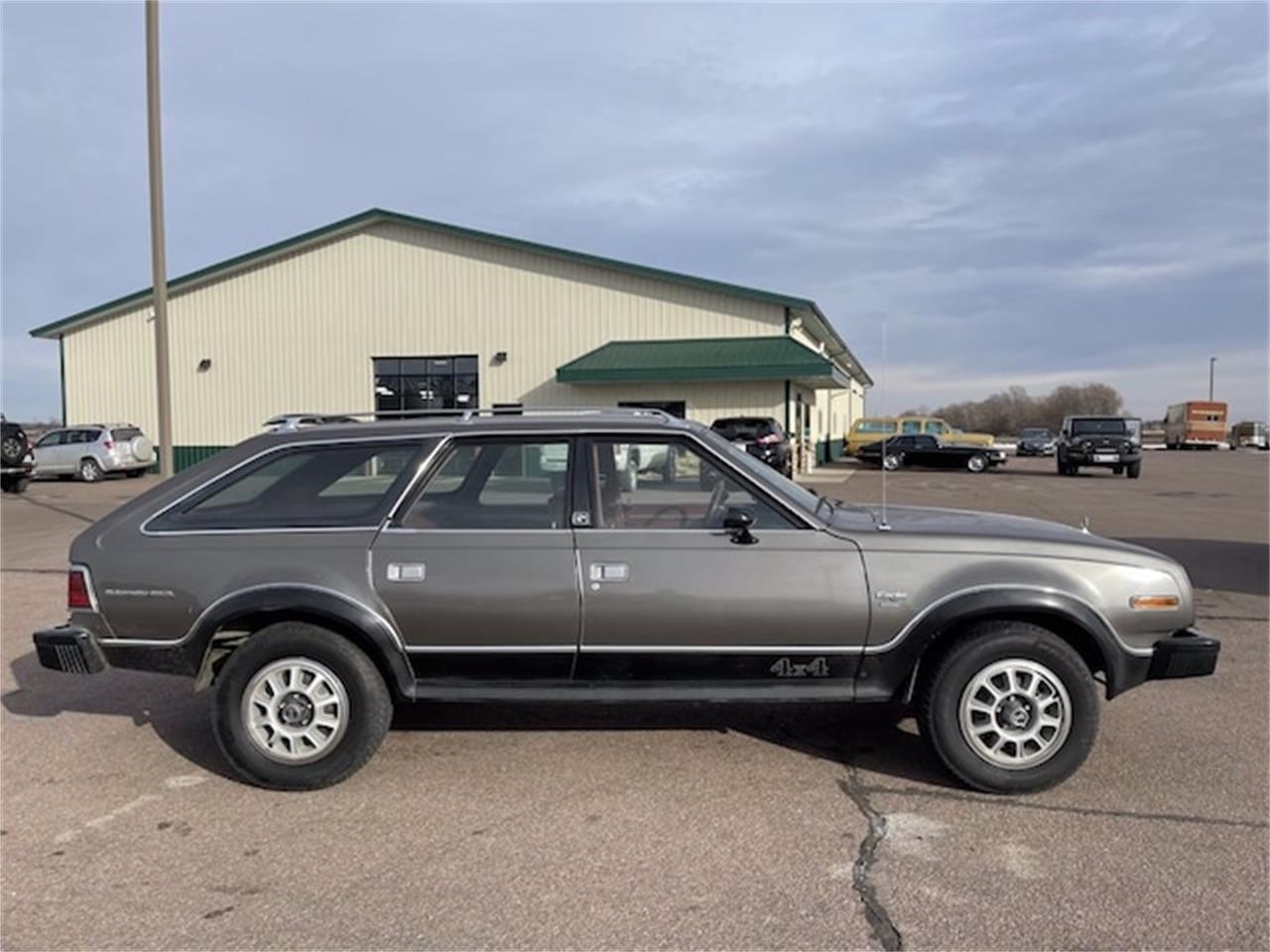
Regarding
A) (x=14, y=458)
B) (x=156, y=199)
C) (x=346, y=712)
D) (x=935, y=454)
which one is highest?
(x=156, y=199)

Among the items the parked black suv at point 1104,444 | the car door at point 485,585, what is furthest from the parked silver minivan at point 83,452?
the parked black suv at point 1104,444

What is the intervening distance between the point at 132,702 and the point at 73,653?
1462 mm

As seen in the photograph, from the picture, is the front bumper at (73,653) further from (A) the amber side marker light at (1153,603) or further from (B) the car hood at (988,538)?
(A) the amber side marker light at (1153,603)

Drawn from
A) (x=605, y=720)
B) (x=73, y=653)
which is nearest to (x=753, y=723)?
(x=605, y=720)

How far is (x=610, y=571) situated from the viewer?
399 centimetres

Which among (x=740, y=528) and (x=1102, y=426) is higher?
(x=1102, y=426)

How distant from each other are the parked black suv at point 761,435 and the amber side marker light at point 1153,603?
17.9m

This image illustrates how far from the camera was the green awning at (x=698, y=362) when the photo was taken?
23806 mm

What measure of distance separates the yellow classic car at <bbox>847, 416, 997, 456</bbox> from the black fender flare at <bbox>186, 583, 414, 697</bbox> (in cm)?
2871

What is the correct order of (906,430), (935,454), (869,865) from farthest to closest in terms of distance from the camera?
(906,430) → (935,454) → (869,865)

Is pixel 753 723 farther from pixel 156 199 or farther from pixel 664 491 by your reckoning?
pixel 156 199

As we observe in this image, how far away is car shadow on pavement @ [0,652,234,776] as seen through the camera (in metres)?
4.72

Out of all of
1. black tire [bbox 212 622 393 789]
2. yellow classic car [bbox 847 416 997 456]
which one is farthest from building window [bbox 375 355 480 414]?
black tire [bbox 212 622 393 789]

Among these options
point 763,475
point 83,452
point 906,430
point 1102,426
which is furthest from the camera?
point 906,430
